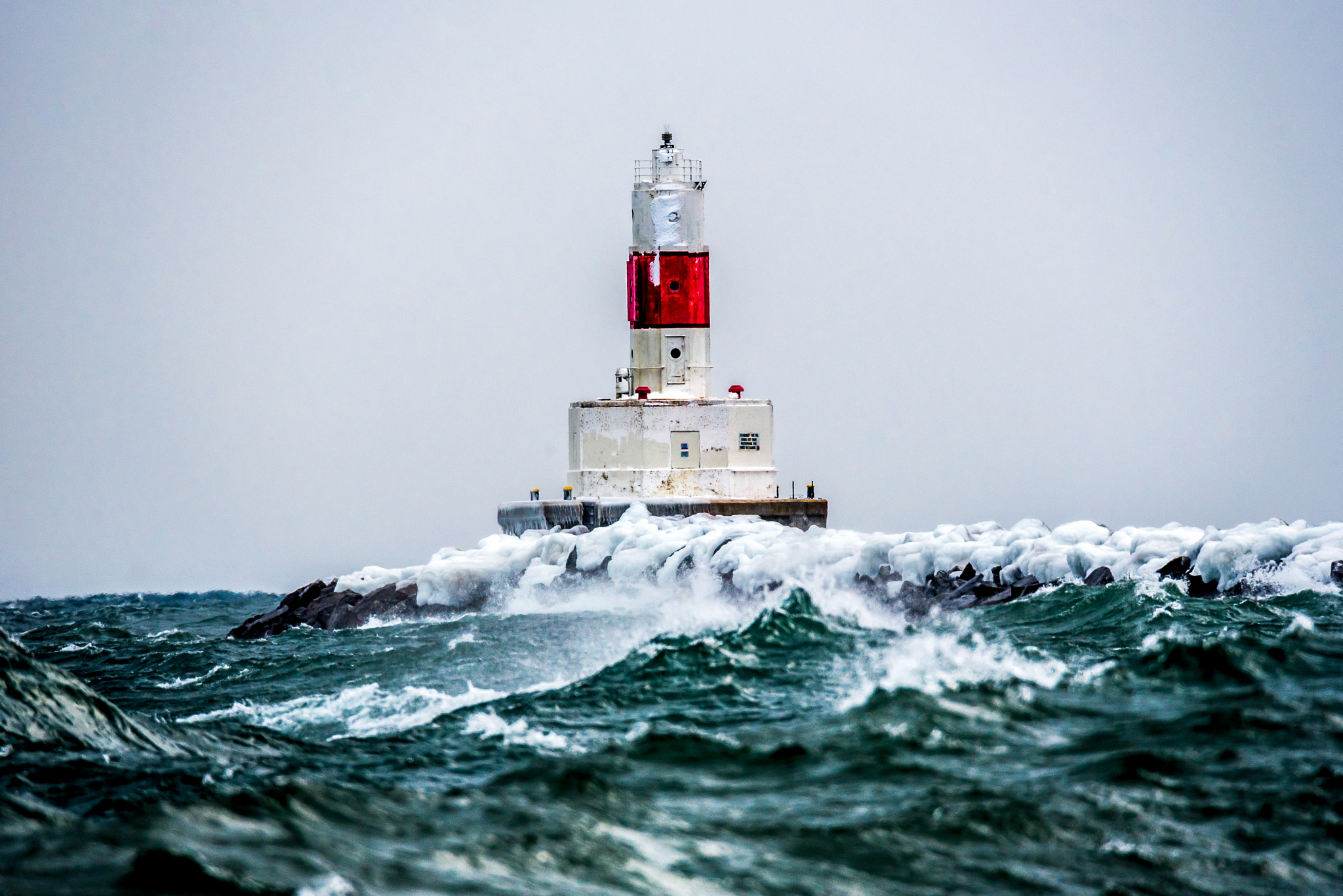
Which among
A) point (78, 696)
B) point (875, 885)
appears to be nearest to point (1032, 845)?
point (875, 885)

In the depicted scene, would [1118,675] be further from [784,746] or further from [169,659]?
[169,659]

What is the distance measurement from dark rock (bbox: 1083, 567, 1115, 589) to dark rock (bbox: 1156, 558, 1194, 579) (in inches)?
20.8

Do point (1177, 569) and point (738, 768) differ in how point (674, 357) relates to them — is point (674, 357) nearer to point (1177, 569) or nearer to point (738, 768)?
point (1177, 569)

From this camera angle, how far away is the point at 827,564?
17656mm

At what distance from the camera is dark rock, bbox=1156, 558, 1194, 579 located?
15.0 meters

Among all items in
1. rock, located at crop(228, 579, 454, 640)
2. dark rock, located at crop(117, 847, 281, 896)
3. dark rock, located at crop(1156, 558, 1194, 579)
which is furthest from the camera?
rock, located at crop(228, 579, 454, 640)

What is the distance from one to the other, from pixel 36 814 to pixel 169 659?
34.8 feet

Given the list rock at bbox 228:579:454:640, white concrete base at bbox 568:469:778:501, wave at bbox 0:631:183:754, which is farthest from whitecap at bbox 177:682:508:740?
white concrete base at bbox 568:469:778:501

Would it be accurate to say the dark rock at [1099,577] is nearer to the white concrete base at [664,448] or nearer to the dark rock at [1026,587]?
the dark rock at [1026,587]

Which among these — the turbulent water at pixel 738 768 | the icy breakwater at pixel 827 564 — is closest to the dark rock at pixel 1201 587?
the icy breakwater at pixel 827 564

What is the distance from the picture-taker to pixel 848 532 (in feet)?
66.3

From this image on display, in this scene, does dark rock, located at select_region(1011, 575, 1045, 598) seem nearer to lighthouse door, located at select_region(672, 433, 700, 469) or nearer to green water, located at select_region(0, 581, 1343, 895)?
green water, located at select_region(0, 581, 1343, 895)

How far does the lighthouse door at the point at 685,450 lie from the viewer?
24.5m

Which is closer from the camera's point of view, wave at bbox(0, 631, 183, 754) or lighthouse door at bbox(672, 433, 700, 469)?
wave at bbox(0, 631, 183, 754)
